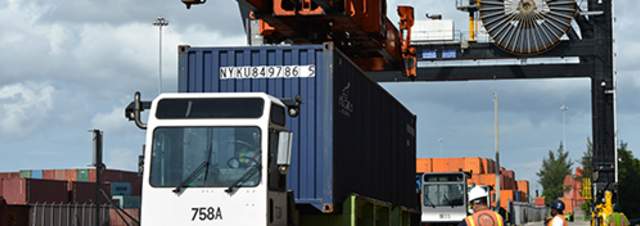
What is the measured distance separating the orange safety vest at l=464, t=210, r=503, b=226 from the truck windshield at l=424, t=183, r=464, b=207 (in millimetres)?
23351

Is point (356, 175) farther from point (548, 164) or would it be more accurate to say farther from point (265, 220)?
point (548, 164)

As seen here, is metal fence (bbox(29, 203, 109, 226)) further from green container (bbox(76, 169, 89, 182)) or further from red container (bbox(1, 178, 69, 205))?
green container (bbox(76, 169, 89, 182))

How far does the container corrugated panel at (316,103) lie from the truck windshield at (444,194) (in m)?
18.1

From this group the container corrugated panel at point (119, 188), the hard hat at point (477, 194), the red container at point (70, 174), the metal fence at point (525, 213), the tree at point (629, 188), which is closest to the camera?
the hard hat at point (477, 194)

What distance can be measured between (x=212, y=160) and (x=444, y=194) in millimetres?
22503

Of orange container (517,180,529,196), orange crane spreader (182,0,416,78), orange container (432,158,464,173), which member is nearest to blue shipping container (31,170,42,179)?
orange container (432,158,464,173)

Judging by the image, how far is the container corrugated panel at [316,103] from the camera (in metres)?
13.8

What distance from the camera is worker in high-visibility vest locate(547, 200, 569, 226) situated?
12.5m

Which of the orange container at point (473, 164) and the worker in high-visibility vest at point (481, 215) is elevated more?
the orange container at point (473, 164)

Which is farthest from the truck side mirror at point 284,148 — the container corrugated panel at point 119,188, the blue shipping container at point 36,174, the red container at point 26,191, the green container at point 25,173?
the green container at point 25,173

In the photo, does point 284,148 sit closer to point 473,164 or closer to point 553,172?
point 473,164

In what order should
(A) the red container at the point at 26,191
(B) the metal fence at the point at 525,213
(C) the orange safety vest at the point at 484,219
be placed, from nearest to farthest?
1. (C) the orange safety vest at the point at 484,219
2. (A) the red container at the point at 26,191
3. (B) the metal fence at the point at 525,213

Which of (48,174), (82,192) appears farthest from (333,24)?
(48,174)

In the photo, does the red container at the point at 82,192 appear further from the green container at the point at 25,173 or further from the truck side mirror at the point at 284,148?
the truck side mirror at the point at 284,148
